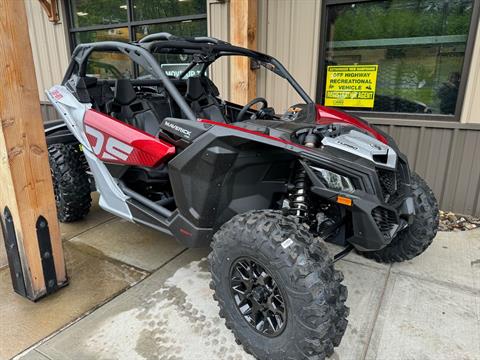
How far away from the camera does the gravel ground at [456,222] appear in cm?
344

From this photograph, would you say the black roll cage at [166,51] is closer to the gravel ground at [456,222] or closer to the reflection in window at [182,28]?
the gravel ground at [456,222]

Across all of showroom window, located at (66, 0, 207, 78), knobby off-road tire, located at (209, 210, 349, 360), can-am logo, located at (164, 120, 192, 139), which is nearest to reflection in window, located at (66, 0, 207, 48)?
showroom window, located at (66, 0, 207, 78)

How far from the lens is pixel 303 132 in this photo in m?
2.02

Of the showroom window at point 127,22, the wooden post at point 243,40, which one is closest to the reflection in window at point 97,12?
the showroom window at point 127,22

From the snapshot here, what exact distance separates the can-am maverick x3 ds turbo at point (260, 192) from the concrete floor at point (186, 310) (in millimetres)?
262

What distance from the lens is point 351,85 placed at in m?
4.08

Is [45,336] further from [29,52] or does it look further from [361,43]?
[361,43]

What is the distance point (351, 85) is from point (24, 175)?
11.3 ft

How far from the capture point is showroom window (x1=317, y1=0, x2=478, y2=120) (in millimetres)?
Answer: 3494

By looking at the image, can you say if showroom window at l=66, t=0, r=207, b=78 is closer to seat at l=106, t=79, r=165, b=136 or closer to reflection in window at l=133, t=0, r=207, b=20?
reflection in window at l=133, t=0, r=207, b=20

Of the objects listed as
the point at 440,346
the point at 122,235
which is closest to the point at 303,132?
the point at 440,346

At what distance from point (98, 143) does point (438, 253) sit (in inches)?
113

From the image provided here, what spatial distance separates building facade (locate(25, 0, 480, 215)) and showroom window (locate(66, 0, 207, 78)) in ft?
1.90

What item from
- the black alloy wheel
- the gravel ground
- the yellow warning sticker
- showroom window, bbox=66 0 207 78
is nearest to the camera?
the black alloy wheel
